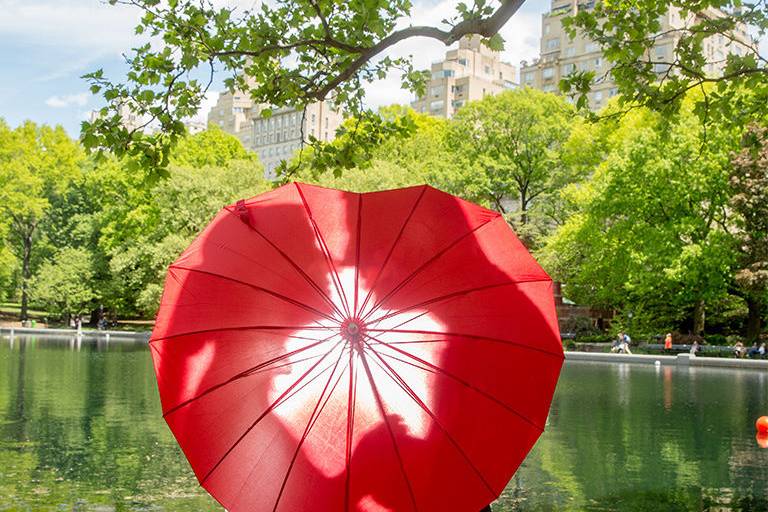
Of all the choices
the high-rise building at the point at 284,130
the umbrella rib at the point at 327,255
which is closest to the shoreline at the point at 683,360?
the umbrella rib at the point at 327,255

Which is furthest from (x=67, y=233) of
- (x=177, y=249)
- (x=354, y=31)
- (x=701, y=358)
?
(x=354, y=31)

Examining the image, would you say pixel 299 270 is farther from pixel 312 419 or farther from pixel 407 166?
pixel 407 166

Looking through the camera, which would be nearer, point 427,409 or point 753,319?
point 427,409

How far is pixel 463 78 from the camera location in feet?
410

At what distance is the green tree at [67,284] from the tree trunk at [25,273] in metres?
1.55

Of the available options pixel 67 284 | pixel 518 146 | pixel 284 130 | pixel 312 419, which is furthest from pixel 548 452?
pixel 284 130

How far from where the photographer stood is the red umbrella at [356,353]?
15.8 feet

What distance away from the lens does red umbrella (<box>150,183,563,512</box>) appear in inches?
189

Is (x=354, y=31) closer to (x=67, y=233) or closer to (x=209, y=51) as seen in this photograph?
(x=209, y=51)

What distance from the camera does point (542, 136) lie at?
5700cm

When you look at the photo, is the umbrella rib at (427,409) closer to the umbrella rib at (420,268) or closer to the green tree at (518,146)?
the umbrella rib at (420,268)

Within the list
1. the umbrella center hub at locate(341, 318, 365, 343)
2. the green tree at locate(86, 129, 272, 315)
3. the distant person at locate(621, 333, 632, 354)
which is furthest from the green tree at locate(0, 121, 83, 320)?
the umbrella center hub at locate(341, 318, 365, 343)

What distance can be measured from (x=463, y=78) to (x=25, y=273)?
71729 mm

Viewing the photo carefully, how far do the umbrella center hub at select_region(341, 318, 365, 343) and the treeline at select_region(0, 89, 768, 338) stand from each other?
78.6ft
